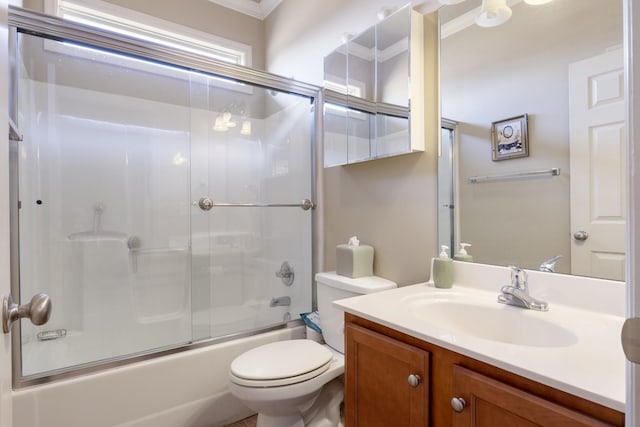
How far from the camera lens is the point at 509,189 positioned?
3.92 ft

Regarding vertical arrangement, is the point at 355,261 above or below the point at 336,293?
above

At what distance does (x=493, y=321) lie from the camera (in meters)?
1.05

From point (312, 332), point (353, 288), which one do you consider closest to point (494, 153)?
point (353, 288)

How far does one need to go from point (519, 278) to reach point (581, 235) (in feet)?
0.72

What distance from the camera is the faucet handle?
3.51ft

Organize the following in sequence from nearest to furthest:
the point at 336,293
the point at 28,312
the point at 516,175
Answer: the point at 28,312
the point at 516,175
the point at 336,293

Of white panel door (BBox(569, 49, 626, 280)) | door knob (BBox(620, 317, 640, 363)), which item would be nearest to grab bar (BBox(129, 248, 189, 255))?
white panel door (BBox(569, 49, 626, 280))

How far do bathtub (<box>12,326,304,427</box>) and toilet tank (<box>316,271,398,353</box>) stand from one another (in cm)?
45

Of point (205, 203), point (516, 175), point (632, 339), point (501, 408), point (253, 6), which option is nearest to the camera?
point (632, 339)

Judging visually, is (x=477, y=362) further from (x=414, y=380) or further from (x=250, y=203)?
(x=250, y=203)

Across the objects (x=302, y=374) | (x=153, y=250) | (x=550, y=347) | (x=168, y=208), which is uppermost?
(x=168, y=208)

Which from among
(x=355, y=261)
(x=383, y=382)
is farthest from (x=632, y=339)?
(x=355, y=261)

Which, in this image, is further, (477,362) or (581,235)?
(581,235)

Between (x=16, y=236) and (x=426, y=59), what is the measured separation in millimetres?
1920
